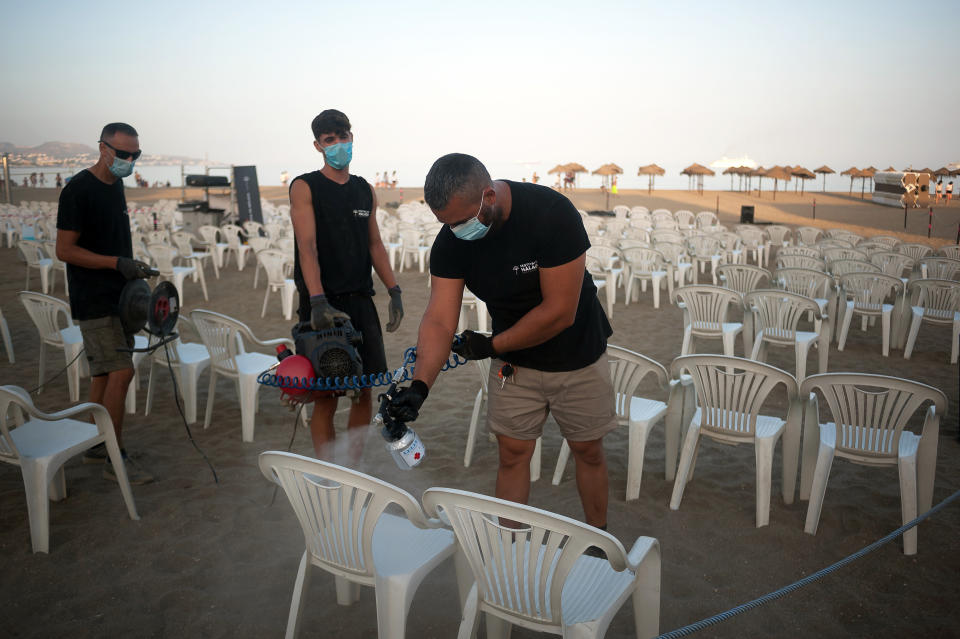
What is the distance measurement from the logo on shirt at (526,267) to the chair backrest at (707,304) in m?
4.00

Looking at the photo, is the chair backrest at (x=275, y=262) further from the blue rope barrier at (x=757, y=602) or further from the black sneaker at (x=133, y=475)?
the blue rope barrier at (x=757, y=602)

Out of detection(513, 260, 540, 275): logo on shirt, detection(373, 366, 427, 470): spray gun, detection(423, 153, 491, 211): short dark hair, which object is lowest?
detection(373, 366, 427, 470): spray gun

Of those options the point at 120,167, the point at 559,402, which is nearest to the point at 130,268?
the point at 120,167

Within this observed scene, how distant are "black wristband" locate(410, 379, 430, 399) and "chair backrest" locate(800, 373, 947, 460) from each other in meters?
2.19

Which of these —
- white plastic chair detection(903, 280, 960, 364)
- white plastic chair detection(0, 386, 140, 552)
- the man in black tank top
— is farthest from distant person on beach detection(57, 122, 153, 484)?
white plastic chair detection(903, 280, 960, 364)

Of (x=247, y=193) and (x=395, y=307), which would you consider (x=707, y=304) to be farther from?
(x=247, y=193)

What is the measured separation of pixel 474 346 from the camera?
7.89 feet

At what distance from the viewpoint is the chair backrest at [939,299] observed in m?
6.62

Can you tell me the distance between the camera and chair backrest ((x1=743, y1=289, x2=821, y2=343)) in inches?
224

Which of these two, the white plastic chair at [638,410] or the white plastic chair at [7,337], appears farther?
the white plastic chair at [7,337]

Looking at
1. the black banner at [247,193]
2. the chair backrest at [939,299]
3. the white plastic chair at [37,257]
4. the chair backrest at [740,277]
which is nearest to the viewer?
the chair backrest at [939,299]

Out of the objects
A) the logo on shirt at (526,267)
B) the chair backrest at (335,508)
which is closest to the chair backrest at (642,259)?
the logo on shirt at (526,267)

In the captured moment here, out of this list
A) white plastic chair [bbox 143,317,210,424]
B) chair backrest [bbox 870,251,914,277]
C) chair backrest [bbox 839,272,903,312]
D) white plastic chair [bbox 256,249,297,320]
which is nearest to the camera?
white plastic chair [bbox 143,317,210,424]

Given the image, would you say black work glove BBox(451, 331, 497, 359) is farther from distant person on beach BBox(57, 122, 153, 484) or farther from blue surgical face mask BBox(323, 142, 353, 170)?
distant person on beach BBox(57, 122, 153, 484)
